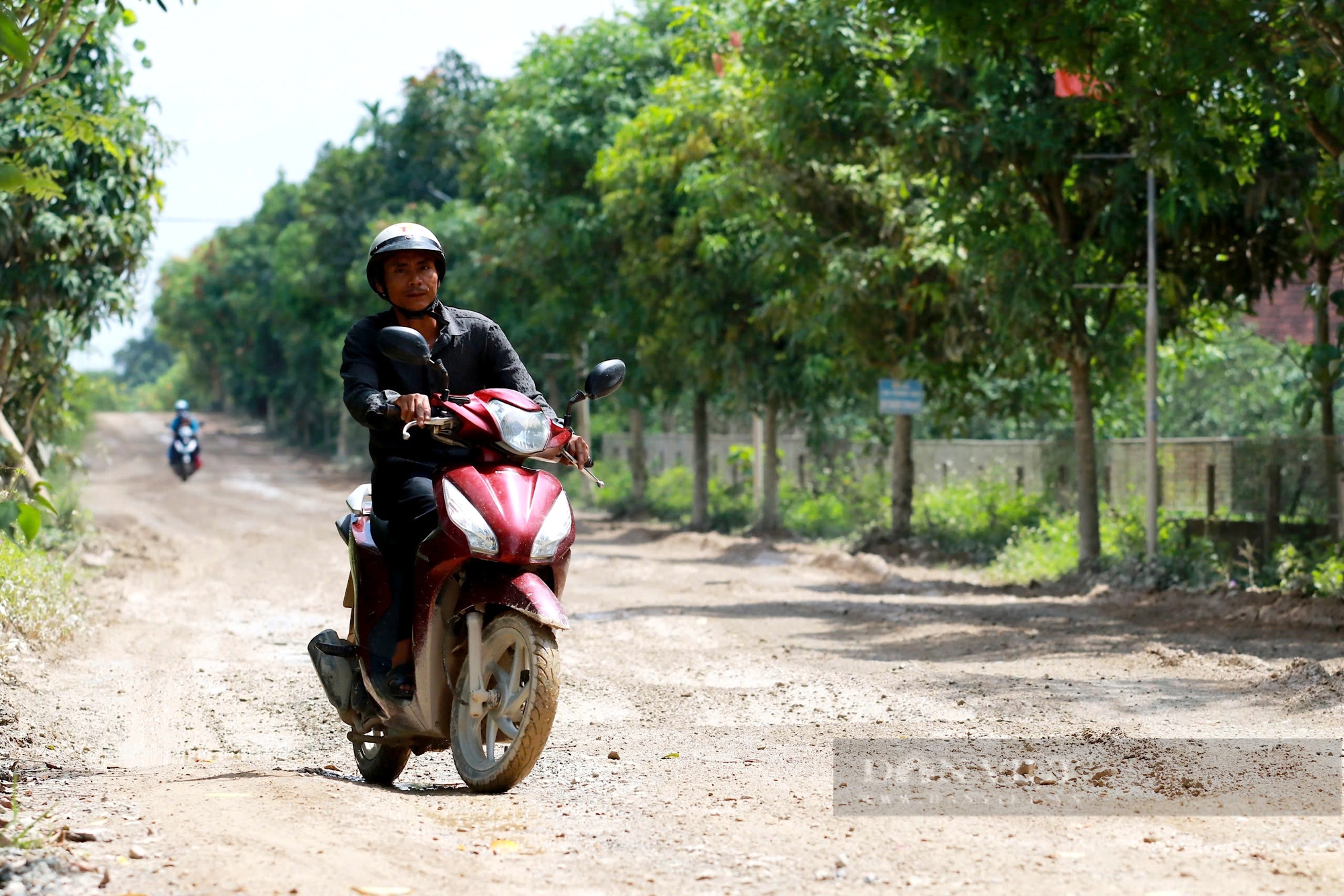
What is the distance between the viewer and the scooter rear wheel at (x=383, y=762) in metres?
6.30

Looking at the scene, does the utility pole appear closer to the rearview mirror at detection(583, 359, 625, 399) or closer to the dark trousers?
the rearview mirror at detection(583, 359, 625, 399)

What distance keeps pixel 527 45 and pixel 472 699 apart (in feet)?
94.4

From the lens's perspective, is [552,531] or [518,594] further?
[552,531]

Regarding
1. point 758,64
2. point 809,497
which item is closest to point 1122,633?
point 758,64

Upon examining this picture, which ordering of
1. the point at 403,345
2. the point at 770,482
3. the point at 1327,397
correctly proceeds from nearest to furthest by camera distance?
the point at 403,345 < the point at 1327,397 < the point at 770,482

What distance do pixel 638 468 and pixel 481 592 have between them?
95.5 ft

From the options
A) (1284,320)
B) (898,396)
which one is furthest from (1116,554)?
(1284,320)

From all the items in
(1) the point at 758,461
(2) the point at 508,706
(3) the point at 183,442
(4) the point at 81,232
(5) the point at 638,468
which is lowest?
(2) the point at 508,706

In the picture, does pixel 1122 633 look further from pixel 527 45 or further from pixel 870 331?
pixel 527 45

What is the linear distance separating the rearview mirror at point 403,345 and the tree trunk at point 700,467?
80.9ft

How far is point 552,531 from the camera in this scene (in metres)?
5.72

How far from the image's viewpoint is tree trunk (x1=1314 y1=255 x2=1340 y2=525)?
14508 mm

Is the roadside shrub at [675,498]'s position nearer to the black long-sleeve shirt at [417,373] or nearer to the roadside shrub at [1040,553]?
the roadside shrub at [1040,553]

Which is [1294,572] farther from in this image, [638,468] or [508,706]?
[638,468]
